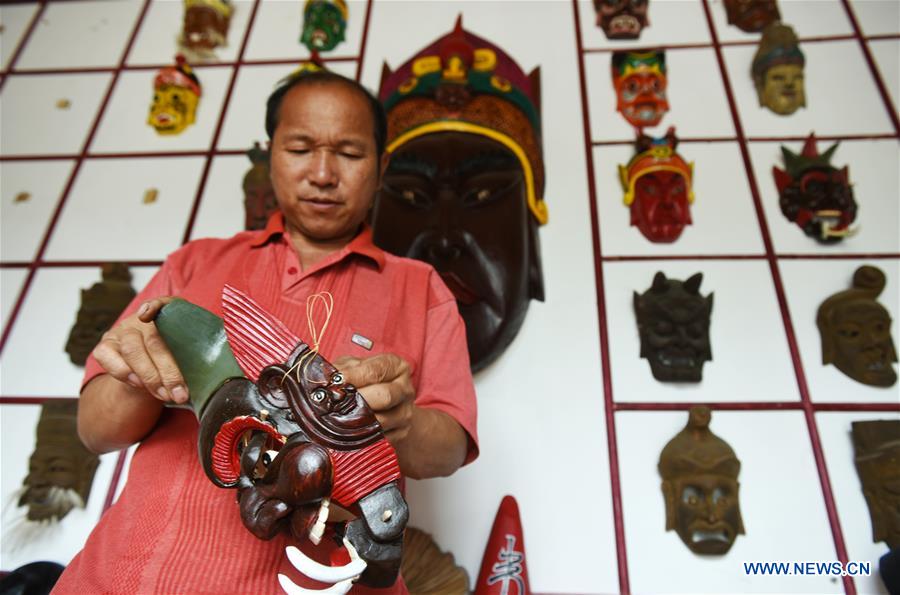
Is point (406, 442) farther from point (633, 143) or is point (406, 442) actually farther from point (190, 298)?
point (633, 143)

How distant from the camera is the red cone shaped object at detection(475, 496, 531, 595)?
4.25ft

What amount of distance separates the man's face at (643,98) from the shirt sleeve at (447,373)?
48.4 inches

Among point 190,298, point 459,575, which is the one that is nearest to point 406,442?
point 190,298

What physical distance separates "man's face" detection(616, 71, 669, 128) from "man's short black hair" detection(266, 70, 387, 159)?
1100mm

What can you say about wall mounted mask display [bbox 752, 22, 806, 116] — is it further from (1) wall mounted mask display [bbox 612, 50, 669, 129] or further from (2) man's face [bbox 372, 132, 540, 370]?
(2) man's face [bbox 372, 132, 540, 370]

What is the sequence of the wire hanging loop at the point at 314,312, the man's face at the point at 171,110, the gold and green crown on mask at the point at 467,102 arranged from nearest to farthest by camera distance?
the wire hanging loop at the point at 314,312
the gold and green crown on mask at the point at 467,102
the man's face at the point at 171,110

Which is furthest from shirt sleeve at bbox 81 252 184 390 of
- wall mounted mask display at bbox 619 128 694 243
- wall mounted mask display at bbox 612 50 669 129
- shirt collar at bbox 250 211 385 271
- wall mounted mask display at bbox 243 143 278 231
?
wall mounted mask display at bbox 612 50 669 129

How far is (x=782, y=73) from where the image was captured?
6.23 feet

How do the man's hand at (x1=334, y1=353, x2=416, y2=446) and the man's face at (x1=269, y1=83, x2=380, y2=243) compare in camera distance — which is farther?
the man's face at (x1=269, y1=83, x2=380, y2=243)

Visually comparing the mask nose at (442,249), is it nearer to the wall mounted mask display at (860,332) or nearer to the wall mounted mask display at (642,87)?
the wall mounted mask display at (642,87)

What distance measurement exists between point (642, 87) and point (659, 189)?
1.30ft

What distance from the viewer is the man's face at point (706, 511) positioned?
1.35 m

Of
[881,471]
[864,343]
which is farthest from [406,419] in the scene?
[864,343]

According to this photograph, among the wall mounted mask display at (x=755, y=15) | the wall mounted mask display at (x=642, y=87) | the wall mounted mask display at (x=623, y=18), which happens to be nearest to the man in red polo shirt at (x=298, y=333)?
the wall mounted mask display at (x=642, y=87)
